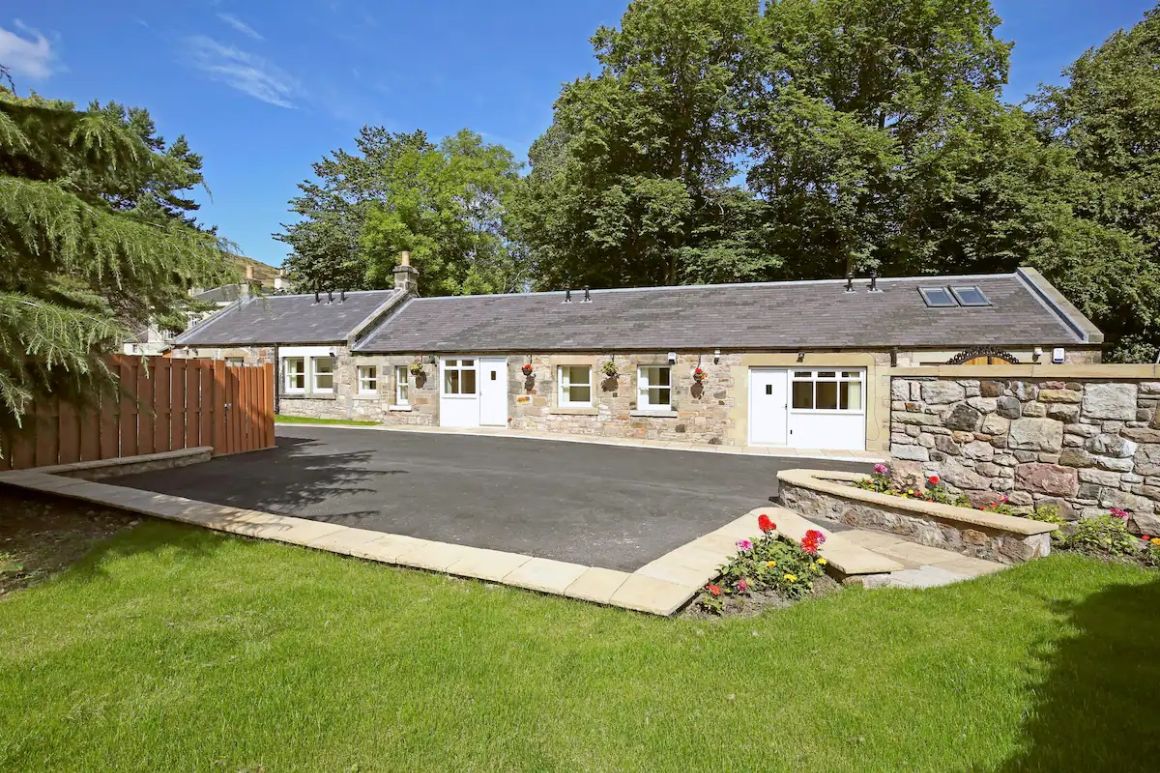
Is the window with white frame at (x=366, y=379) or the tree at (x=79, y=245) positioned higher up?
the tree at (x=79, y=245)

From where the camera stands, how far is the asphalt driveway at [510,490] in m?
6.20

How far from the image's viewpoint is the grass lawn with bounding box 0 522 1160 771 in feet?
8.57

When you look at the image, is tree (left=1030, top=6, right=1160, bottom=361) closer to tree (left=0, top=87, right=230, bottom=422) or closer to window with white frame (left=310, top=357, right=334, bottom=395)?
tree (left=0, top=87, right=230, bottom=422)

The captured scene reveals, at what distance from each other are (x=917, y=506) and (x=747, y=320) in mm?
10763

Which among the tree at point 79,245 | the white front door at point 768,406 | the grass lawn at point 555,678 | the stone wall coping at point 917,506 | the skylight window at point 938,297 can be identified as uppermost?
the skylight window at point 938,297

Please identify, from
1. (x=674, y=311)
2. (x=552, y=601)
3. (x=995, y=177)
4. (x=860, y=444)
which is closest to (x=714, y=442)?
(x=860, y=444)

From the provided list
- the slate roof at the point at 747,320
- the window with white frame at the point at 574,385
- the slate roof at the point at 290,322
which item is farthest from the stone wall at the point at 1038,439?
the slate roof at the point at 290,322

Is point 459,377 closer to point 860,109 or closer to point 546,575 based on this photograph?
point 546,575

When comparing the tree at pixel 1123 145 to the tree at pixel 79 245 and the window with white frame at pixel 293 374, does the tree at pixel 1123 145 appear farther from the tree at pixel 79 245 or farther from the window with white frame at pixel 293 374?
the window with white frame at pixel 293 374

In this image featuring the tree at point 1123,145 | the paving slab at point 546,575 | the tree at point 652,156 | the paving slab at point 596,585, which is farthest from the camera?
the tree at point 652,156

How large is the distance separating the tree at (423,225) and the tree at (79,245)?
2464 centimetres

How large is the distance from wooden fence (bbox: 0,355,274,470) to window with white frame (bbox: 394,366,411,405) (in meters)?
6.31

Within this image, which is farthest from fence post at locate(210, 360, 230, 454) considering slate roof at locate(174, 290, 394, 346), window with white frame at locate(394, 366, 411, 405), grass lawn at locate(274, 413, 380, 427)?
slate roof at locate(174, 290, 394, 346)

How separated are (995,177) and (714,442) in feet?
53.2
